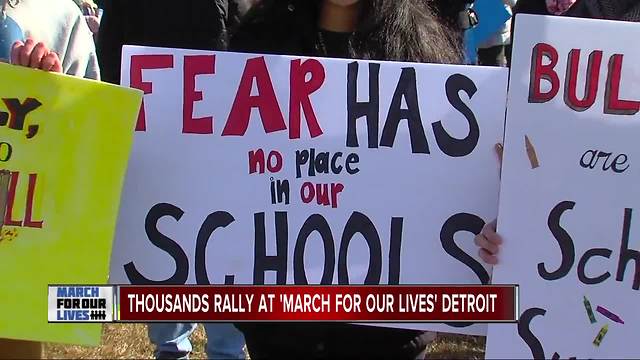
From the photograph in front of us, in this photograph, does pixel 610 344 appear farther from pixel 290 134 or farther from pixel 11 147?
pixel 11 147

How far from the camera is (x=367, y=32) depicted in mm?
1819

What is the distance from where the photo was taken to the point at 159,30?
8.07ft

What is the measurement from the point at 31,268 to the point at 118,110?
38 cm

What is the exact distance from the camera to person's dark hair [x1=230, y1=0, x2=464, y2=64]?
71.0 inches

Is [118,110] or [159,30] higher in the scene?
[159,30]

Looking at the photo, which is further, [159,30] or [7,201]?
[159,30]

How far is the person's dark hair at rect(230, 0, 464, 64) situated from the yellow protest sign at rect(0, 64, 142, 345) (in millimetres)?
329

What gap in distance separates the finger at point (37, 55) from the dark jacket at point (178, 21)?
0.76 meters

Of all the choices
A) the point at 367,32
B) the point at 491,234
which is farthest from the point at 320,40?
the point at 491,234

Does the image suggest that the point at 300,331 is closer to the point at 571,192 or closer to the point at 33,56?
the point at 571,192

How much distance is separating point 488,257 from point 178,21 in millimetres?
1217

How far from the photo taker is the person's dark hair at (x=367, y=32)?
5.92ft

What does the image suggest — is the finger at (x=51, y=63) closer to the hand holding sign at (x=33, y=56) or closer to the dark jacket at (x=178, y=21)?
the hand holding sign at (x=33, y=56)

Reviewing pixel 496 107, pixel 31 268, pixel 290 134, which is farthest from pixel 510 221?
pixel 31 268
